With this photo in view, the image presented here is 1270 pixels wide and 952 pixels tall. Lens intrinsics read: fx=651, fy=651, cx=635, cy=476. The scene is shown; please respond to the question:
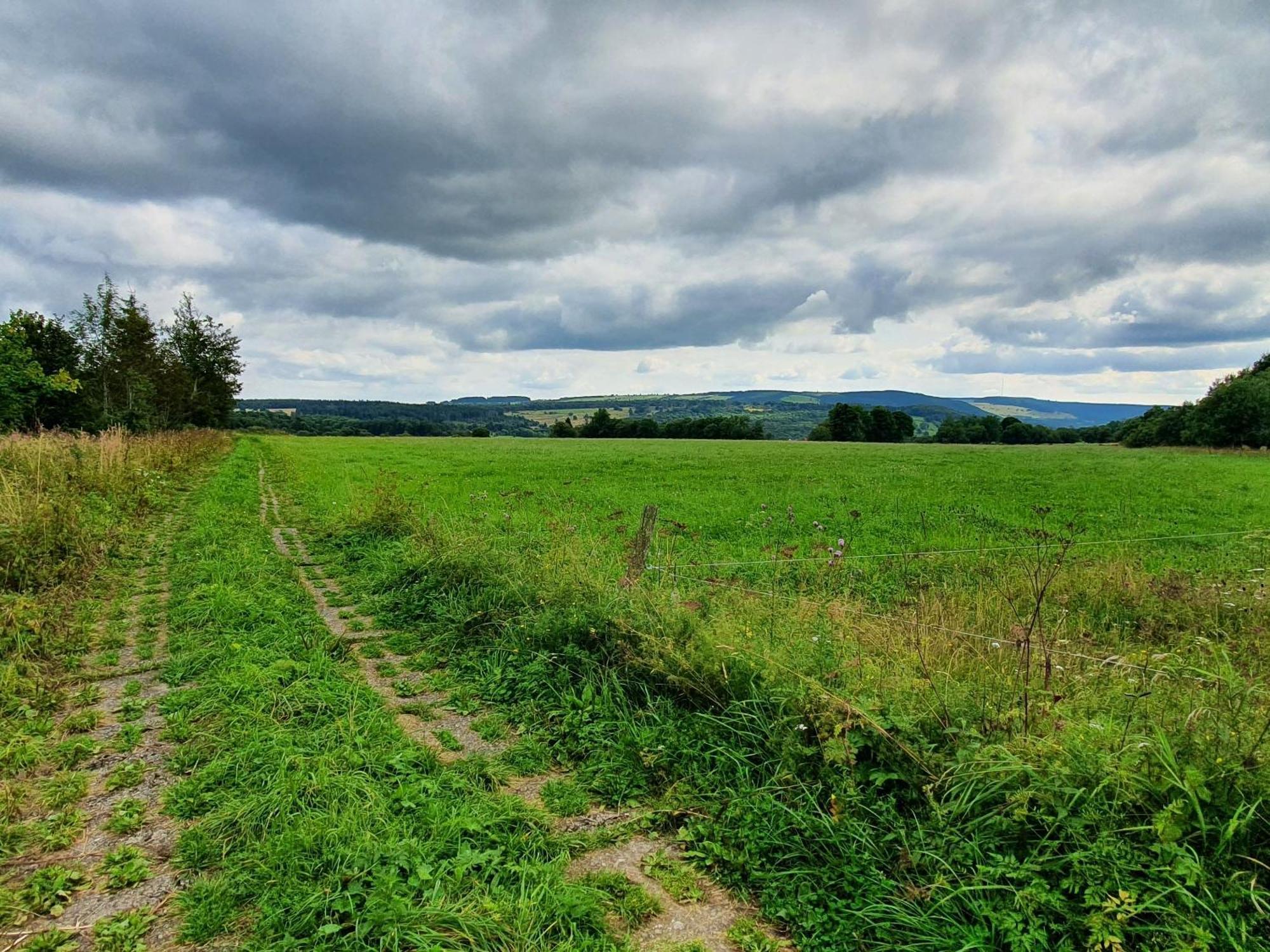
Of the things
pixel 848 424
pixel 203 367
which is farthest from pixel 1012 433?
pixel 203 367

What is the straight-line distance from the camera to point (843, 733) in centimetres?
422

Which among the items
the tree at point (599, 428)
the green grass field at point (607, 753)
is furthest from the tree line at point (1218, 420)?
the tree at point (599, 428)

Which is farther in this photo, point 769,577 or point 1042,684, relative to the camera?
point 769,577

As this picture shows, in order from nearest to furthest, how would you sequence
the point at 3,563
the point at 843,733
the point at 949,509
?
the point at 843,733 → the point at 3,563 → the point at 949,509

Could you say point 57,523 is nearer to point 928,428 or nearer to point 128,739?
point 128,739

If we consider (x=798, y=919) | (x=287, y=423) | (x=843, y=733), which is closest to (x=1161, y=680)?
(x=843, y=733)

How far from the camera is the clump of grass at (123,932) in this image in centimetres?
309

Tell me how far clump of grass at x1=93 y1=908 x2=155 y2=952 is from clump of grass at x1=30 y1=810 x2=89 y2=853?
935 mm

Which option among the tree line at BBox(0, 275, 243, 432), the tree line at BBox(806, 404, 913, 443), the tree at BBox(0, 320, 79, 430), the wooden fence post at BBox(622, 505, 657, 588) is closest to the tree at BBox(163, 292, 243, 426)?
the tree line at BBox(0, 275, 243, 432)

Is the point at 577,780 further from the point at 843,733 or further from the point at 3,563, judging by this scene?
the point at 3,563

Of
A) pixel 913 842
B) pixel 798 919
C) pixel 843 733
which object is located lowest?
pixel 798 919

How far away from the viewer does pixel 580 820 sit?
13.9ft

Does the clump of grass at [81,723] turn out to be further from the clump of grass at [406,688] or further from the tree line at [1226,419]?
the tree line at [1226,419]

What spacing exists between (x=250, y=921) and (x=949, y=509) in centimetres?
2023
